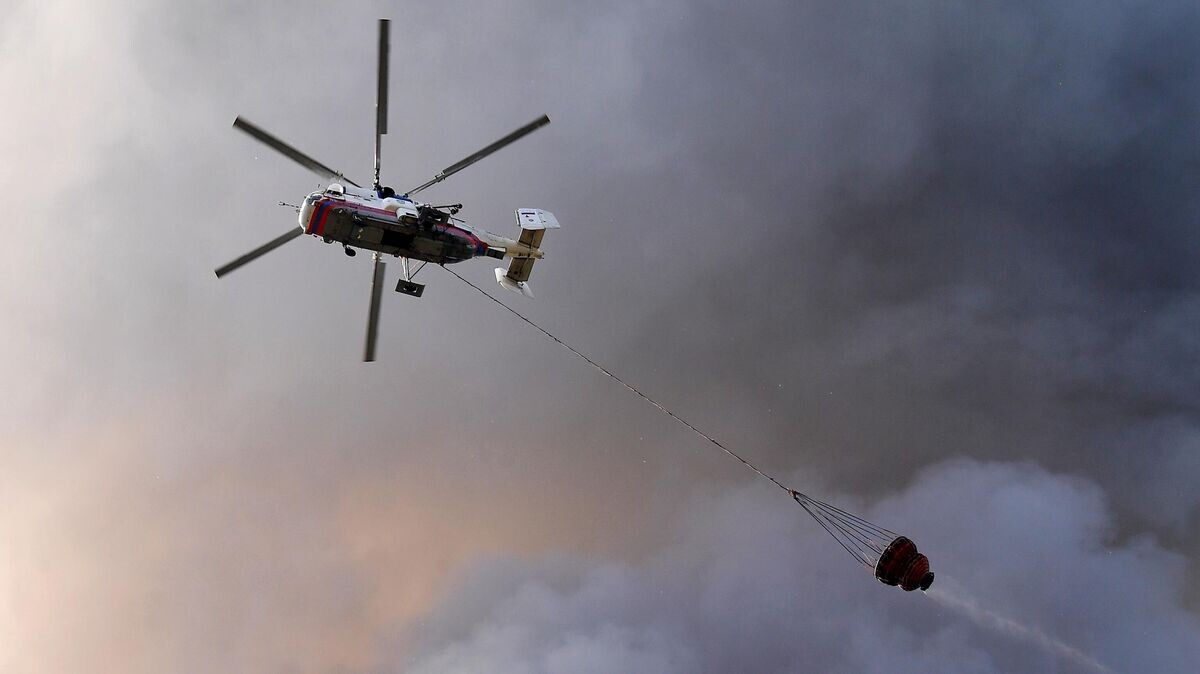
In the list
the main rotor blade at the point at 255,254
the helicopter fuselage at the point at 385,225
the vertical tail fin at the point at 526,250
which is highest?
the vertical tail fin at the point at 526,250

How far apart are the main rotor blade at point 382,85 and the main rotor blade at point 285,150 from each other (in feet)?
8.98

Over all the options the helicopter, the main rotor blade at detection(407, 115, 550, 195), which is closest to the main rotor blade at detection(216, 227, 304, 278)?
the helicopter

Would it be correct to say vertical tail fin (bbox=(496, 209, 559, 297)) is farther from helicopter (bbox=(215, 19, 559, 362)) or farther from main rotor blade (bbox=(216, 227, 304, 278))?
main rotor blade (bbox=(216, 227, 304, 278))

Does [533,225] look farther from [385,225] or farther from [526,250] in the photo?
[385,225]

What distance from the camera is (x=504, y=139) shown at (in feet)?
137

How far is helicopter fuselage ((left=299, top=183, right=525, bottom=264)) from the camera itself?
134 ft

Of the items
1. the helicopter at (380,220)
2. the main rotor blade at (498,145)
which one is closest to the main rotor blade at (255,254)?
the helicopter at (380,220)

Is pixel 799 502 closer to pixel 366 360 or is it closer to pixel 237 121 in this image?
pixel 366 360

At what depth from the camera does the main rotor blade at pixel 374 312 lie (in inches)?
1660

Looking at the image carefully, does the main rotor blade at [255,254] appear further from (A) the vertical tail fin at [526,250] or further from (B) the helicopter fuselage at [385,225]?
(A) the vertical tail fin at [526,250]

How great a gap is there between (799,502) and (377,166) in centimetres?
2433

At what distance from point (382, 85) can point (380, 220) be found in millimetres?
5981

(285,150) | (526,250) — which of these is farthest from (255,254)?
(526,250)

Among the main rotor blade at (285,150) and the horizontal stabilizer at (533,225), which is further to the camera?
the horizontal stabilizer at (533,225)
